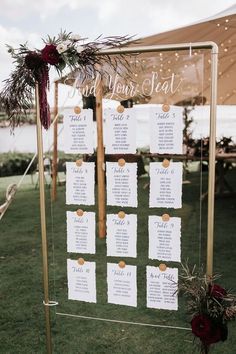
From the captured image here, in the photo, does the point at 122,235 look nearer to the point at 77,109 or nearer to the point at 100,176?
the point at 77,109

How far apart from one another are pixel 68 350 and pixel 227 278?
1.70 meters

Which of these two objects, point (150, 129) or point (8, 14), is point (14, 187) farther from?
point (8, 14)

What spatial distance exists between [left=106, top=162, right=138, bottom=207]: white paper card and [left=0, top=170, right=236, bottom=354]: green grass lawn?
42 centimetres

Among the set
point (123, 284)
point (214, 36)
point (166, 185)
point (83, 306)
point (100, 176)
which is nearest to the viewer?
point (166, 185)

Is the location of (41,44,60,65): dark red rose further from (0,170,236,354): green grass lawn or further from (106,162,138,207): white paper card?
(0,170,236,354): green grass lawn

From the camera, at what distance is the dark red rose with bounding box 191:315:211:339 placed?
200 centimetres

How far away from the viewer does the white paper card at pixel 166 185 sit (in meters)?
2.24

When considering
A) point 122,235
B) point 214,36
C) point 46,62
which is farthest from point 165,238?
point 214,36

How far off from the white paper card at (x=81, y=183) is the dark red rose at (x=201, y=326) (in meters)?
0.90

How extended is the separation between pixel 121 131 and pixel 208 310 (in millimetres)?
1087

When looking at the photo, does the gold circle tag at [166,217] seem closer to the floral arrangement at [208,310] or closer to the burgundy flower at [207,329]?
the floral arrangement at [208,310]

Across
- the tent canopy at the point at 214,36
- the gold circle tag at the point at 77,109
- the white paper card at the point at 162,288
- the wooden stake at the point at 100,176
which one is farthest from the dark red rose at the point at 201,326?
the wooden stake at the point at 100,176

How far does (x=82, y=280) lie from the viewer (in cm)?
254

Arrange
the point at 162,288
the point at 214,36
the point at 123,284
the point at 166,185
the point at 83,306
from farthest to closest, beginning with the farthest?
the point at 214,36 < the point at 83,306 < the point at 123,284 < the point at 162,288 < the point at 166,185
